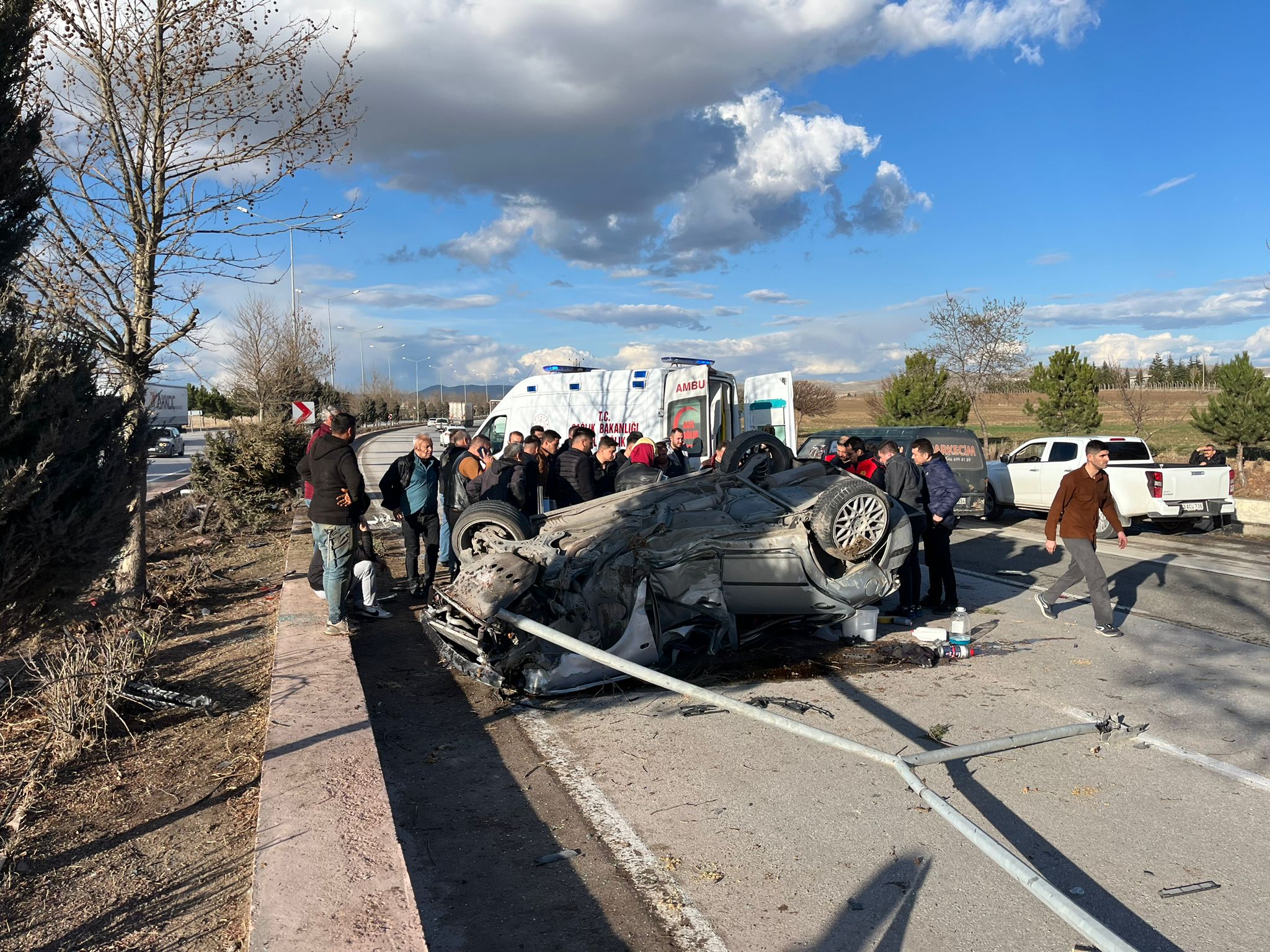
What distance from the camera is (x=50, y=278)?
283 inches

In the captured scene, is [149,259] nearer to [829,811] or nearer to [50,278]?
[50,278]

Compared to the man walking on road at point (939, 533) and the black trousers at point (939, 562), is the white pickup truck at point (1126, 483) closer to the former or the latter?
the man walking on road at point (939, 533)

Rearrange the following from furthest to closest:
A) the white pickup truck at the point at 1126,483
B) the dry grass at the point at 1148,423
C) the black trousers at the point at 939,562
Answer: the dry grass at the point at 1148,423 < the white pickup truck at the point at 1126,483 < the black trousers at the point at 939,562

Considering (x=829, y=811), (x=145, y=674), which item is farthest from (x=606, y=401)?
(x=829, y=811)

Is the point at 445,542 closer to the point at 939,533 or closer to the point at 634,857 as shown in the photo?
the point at 939,533

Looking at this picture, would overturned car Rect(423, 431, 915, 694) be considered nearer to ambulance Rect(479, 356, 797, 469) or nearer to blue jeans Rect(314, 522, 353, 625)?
blue jeans Rect(314, 522, 353, 625)

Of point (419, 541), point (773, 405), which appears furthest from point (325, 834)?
point (773, 405)

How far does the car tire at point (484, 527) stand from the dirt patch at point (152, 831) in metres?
1.66

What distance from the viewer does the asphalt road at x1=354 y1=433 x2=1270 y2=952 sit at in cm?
339

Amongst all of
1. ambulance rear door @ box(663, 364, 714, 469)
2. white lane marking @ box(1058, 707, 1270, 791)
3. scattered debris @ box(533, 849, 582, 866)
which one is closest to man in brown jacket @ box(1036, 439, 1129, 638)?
white lane marking @ box(1058, 707, 1270, 791)

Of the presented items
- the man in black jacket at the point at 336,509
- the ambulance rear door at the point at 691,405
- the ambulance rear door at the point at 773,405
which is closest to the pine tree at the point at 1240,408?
the ambulance rear door at the point at 773,405

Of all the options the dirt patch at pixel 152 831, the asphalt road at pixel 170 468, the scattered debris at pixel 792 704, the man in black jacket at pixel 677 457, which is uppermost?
the man in black jacket at pixel 677 457

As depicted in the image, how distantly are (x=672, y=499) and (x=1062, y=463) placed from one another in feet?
38.3

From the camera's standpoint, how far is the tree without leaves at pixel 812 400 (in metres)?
55.3
